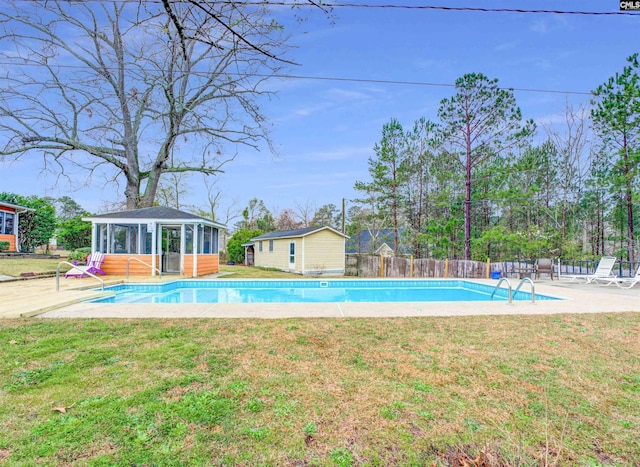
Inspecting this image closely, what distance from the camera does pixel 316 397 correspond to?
2781 millimetres

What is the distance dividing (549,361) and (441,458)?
2376 mm

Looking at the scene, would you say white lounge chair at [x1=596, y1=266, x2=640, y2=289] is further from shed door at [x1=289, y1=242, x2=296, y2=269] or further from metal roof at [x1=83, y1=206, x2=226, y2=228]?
metal roof at [x1=83, y1=206, x2=226, y2=228]

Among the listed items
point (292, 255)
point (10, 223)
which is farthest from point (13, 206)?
point (292, 255)

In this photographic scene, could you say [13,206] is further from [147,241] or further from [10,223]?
[147,241]

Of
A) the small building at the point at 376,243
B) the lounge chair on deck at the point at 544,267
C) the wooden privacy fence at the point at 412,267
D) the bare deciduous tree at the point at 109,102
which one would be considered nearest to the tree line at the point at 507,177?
the small building at the point at 376,243

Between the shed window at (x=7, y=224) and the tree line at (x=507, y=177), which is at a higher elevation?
the tree line at (x=507, y=177)

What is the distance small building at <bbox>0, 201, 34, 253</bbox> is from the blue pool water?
14.4 meters

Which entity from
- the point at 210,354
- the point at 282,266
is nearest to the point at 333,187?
the point at 282,266

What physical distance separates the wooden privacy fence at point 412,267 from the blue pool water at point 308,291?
115 inches

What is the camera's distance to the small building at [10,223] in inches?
754

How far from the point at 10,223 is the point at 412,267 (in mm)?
23588

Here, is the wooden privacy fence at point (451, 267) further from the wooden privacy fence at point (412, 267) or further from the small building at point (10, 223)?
the small building at point (10, 223)

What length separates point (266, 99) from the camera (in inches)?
752

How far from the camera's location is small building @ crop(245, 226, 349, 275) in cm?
1967
